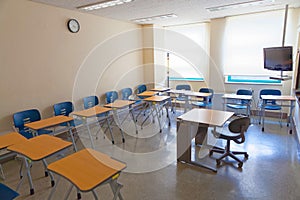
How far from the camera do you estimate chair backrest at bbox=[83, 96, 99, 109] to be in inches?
178

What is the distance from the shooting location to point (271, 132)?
Result: 14.3 ft

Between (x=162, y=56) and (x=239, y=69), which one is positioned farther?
(x=162, y=56)

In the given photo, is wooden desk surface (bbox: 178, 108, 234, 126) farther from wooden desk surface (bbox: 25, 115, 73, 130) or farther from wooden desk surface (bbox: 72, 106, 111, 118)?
wooden desk surface (bbox: 25, 115, 73, 130)

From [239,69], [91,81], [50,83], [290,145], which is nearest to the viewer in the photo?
[290,145]

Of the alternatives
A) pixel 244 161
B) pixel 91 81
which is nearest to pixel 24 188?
pixel 91 81

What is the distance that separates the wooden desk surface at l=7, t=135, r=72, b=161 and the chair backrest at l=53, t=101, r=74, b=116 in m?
1.68

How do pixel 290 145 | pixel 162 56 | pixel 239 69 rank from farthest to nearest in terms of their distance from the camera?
1. pixel 162 56
2. pixel 239 69
3. pixel 290 145

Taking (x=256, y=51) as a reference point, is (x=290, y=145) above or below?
below

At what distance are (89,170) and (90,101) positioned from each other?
3.17m

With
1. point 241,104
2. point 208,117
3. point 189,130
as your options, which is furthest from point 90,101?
point 241,104

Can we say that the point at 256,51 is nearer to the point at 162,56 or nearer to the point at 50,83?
the point at 162,56

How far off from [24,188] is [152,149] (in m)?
2.00

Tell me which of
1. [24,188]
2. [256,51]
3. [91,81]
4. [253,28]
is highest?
→ [253,28]

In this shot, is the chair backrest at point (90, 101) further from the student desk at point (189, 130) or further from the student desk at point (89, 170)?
the student desk at point (89, 170)
